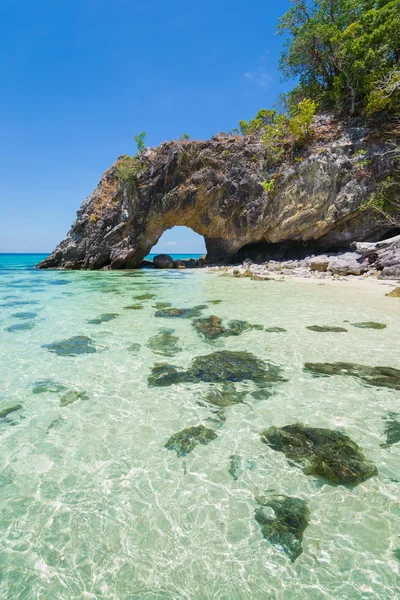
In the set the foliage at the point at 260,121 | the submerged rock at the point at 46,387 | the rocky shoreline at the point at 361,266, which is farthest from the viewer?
the foliage at the point at 260,121

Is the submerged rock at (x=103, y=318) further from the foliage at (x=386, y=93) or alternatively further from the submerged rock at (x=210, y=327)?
Result: the foliage at (x=386, y=93)

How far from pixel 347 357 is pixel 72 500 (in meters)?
5.46

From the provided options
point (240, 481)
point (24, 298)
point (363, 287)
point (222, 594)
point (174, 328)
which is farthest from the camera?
point (363, 287)

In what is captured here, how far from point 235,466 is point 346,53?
3072 centimetres

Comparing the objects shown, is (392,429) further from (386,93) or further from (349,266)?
(386,93)

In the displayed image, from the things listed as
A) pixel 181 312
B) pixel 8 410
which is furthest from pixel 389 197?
pixel 8 410

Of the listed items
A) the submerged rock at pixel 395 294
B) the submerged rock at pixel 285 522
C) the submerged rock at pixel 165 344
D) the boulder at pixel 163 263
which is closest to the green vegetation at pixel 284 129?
the boulder at pixel 163 263

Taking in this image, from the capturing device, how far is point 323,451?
3.30 meters

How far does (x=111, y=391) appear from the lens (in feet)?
15.7

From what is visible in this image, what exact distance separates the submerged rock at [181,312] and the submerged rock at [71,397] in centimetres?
522

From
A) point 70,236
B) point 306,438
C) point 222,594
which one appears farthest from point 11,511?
point 70,236

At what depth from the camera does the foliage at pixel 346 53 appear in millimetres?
20766

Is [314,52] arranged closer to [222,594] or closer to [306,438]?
[306,438]

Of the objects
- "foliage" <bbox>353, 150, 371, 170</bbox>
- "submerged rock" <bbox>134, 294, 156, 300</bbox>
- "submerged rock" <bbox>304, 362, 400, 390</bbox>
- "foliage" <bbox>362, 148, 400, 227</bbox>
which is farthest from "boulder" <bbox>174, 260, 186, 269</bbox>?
"submerged rock" <bbox>304, 362, 400, 390</bbox>
